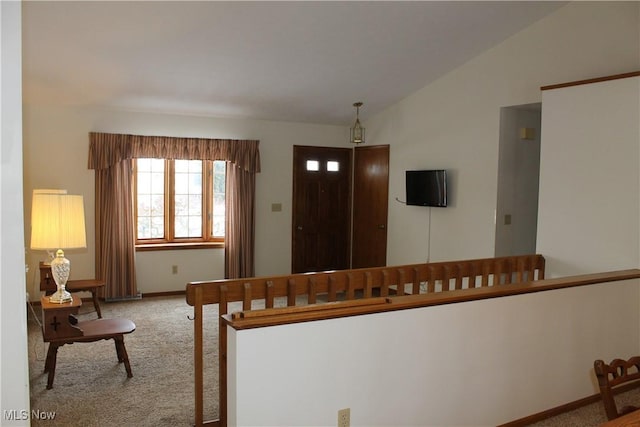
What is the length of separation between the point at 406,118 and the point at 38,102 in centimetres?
434

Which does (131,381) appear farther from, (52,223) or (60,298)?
(52,223)

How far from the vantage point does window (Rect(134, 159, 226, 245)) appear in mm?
6824

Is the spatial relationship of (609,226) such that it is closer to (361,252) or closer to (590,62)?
(590,62)

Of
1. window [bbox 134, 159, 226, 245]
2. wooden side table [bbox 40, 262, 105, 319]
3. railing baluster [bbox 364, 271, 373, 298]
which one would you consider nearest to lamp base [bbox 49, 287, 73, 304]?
wooden side table [bbox 40, 262, 105, 319]

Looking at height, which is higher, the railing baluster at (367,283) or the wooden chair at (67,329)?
the railing baluster at (367,283)

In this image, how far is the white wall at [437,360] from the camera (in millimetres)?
2359

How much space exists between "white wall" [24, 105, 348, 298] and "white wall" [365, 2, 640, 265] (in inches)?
52.9

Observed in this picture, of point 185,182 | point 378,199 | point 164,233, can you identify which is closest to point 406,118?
point 378,199

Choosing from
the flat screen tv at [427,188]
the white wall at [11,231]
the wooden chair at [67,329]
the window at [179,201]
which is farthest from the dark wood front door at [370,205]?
the white wall at [11,231]

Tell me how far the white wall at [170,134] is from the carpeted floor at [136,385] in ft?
4.50

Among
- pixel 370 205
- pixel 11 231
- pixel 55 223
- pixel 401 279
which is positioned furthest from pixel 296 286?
pixel 370 205

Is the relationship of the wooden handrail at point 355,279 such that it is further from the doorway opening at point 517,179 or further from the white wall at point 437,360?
the doorway opening at point 517,179

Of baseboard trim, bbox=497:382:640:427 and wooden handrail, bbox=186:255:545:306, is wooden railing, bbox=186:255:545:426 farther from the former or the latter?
baseboard trim, bbox=497:382:640:427

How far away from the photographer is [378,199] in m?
7.43
